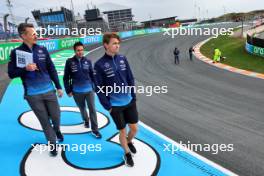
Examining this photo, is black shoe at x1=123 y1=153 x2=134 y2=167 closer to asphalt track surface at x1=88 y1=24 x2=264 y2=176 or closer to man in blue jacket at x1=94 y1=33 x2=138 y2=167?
man in blue jacket at x1=94 y1=33 x2=138 y2=167

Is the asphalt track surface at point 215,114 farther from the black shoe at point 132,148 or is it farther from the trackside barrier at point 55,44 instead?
the trackside barrier at point 55,44

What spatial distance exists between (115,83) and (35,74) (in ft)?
4.42

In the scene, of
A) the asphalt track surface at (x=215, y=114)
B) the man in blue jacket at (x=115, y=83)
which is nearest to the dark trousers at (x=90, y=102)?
the man in blue jacket at (x=115, y=83)

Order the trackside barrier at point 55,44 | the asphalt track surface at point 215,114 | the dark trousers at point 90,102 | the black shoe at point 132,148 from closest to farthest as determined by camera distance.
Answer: the black shoe at point 132,148
the asphalt track surface at point 215,114
the dark trousers at point 90,102
the trackside barrier at point 55,44

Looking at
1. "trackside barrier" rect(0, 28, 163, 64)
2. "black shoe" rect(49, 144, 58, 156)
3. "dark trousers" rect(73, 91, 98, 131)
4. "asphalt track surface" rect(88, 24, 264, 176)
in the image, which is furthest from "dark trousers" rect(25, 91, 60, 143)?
"trackside barrier" rect(0, 28, 163, 64)

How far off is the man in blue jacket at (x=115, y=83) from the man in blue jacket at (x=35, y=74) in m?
0.96

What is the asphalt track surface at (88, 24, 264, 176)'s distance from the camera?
5773mm

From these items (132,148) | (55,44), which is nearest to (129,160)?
(132,148)

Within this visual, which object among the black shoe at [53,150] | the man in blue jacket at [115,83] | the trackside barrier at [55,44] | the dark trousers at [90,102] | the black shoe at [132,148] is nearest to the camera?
the man in blue jacket at [115,83]

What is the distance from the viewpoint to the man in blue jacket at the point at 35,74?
496cm

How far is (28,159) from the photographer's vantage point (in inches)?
213

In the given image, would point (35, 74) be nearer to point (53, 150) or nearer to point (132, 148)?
point (53, 150)

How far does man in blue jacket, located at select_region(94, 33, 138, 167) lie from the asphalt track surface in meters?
1.87

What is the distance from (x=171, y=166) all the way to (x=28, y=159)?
8.03 feet
